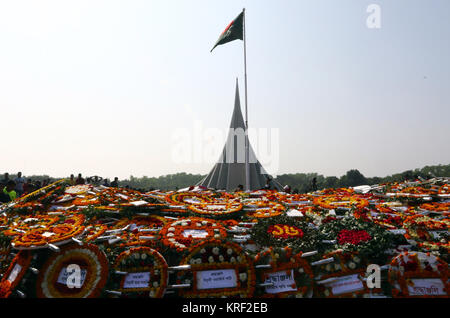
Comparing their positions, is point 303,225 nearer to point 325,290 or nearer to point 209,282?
point 325,290

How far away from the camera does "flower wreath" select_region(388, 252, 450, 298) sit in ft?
13.7

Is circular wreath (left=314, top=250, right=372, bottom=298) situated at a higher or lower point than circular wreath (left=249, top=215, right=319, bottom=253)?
lower

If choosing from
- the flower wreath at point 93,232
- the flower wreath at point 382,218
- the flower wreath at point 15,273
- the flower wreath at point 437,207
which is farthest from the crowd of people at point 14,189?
the flower wreath at point 437,207

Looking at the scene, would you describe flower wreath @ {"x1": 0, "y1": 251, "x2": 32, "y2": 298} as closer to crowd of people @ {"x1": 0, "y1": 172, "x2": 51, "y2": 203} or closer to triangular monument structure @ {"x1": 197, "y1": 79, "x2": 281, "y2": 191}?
crowd of people @ {"x1": 0, "y1": 172, "x2": 51, "y2": 203}

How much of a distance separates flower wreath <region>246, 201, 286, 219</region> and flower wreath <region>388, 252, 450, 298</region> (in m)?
2.31

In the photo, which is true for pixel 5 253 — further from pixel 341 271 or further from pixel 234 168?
pixel 234 168

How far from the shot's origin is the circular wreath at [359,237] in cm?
468

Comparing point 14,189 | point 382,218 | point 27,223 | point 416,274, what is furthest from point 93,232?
point 14,189

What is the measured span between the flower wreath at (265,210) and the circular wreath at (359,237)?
1.03 metres

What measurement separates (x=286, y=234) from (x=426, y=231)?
246 centimetres

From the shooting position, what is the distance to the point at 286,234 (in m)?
5.14

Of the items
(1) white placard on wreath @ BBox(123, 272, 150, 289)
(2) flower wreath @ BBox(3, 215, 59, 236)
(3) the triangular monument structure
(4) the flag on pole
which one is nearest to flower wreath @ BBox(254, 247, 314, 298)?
(1) white placard on wreath @ BBox(123, 272, 150, 289)
